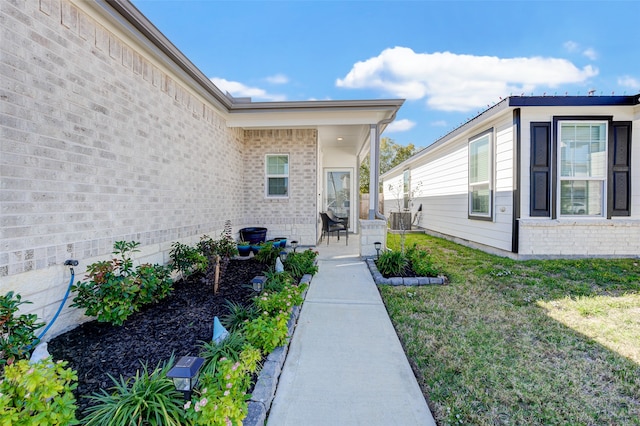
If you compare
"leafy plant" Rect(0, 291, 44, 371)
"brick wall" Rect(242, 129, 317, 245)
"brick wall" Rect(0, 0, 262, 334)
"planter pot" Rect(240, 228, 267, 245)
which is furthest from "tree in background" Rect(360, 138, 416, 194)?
"leafy plant" Rect(0, 291, 44, 371)

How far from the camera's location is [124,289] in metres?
2.92

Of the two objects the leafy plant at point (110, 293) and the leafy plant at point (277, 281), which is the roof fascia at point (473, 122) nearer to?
the leafy plant at point (277, 281)

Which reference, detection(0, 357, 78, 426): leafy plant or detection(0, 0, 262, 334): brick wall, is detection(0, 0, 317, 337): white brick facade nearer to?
detection(0, 0, 262, 334): brick wall

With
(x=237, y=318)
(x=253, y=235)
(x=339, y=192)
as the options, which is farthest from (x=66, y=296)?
(x=339, y=192)

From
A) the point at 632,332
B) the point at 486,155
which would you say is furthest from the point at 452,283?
the point at 486,155

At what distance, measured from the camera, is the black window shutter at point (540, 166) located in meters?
6.09

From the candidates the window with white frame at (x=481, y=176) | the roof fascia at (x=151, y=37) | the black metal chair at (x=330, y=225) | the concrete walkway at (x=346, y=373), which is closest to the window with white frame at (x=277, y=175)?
the black metal chair at (x=330, y=225)

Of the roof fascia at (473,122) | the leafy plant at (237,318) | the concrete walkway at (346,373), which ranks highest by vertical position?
the roof fascia at (473,122)

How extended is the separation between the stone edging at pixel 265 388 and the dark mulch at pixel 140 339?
27.2 inches

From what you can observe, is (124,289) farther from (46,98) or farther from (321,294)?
(321,294)

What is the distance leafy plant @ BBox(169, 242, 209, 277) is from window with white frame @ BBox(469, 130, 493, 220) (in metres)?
6.52

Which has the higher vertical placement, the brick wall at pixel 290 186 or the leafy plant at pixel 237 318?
the brick wall at pixel 290 186

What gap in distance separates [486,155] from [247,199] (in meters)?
6.30

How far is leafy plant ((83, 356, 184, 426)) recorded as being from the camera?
155 cm
